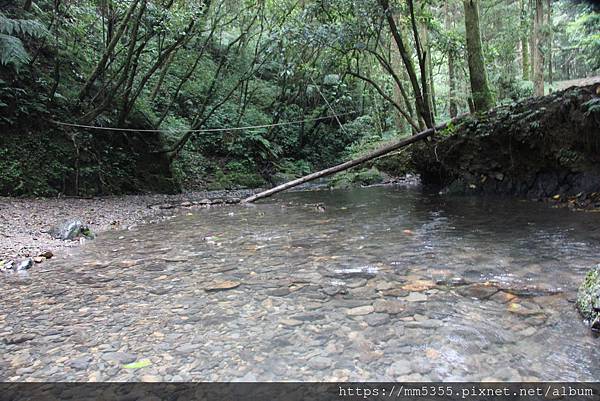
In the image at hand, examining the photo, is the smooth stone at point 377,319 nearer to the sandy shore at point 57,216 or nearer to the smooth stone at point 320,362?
the smooth stone at point 320,362

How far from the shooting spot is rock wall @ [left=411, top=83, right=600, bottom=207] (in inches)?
247

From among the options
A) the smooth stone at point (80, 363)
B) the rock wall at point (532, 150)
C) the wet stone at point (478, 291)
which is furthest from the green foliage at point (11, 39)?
the rock wall at point (532, 150)

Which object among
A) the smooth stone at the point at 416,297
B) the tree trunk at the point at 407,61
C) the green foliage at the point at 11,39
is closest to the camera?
the smooth stone at the point at 416,297

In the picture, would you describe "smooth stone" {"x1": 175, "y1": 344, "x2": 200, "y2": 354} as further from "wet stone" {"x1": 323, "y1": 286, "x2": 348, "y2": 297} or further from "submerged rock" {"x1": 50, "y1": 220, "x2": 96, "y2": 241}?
"submerged rock" {"x1": 50, "y1": 220, "x2": 96, "y2": 241}

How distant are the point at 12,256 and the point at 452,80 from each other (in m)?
18.0

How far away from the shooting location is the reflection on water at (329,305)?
6.97 ft

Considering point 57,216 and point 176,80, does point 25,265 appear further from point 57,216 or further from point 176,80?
point 176,80

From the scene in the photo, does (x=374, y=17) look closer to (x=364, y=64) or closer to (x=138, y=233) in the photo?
(x=138, y=233)

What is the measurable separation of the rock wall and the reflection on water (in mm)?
1488

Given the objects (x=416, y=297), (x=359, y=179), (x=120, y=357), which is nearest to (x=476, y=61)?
(x=359, y=179)

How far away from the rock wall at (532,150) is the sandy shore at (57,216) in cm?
614

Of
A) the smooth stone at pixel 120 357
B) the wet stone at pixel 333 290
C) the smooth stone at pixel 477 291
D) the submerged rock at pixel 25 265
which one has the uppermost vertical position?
the submerged rock at pixel 25 265

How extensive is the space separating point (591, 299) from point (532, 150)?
18.2ft

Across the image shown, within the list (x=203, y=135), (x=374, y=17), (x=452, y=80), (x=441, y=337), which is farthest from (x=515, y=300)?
(x=452, y=80)
